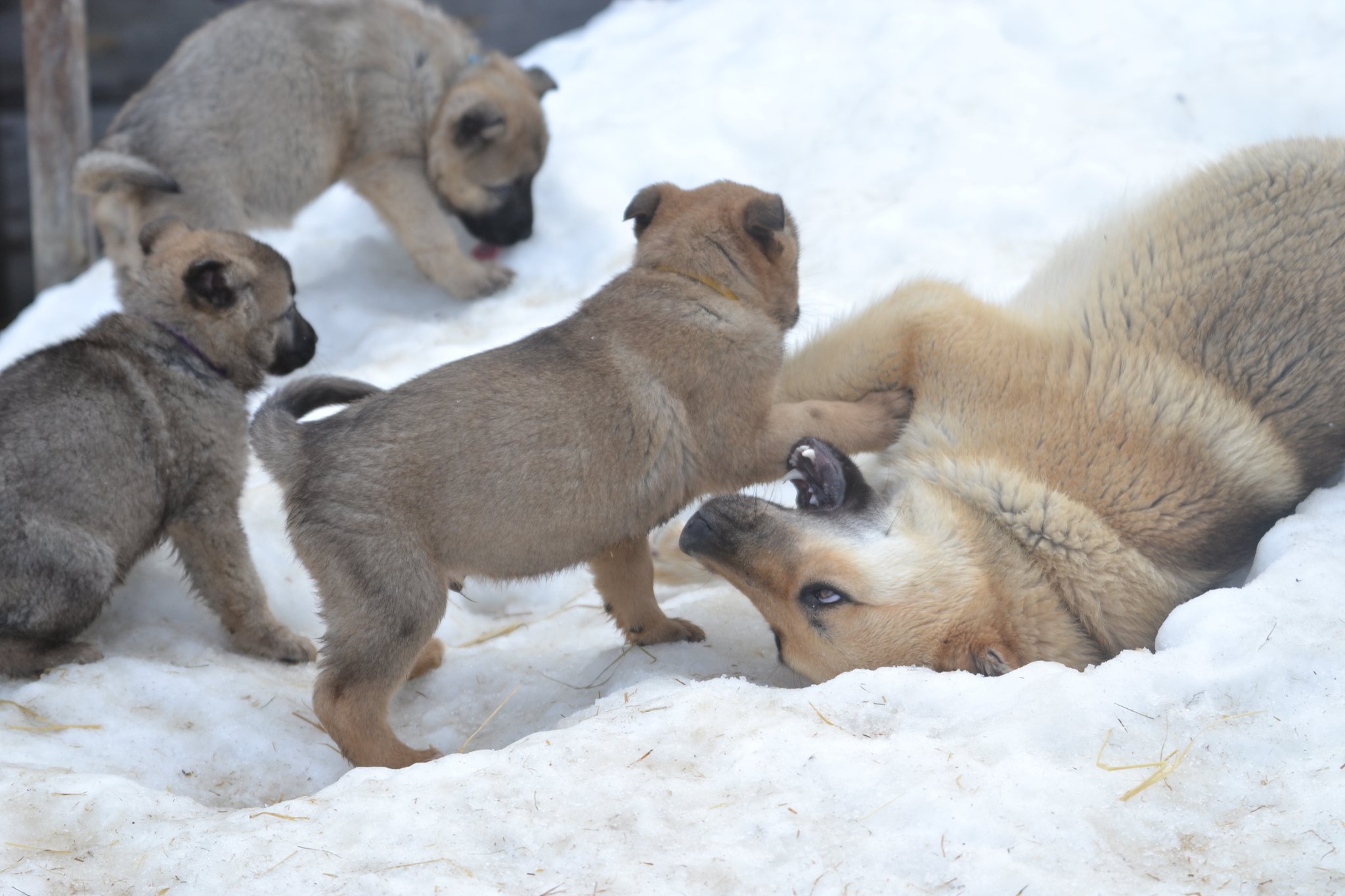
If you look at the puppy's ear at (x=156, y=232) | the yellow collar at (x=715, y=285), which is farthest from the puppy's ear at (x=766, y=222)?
the puppy's ear at (x=156, y=232)

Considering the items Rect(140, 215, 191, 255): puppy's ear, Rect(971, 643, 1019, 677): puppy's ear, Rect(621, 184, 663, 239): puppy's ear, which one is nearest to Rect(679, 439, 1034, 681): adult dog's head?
Rect(971, 643, 1019, 677): puppy's ear

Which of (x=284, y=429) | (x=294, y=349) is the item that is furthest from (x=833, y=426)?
(x=294, y=349)

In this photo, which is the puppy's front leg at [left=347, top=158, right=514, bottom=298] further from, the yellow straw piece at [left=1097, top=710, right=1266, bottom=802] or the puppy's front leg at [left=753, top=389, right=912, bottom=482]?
the yellow straw piece at [left=1097, top=710, right=1266, bottom=802]

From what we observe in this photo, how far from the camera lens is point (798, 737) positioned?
2.79m

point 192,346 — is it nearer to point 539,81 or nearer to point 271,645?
point 271,645

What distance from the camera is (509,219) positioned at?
23.7 feet

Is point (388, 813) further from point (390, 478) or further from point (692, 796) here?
point (390, 478)

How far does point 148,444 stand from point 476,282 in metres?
3.21

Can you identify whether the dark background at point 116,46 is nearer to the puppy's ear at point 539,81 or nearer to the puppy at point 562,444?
the puppy's ear at point 539,81

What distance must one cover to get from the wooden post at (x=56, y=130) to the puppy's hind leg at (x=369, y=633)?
6963 mm

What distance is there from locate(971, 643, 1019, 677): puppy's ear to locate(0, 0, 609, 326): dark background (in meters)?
8.68

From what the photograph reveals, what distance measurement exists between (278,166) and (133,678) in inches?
149

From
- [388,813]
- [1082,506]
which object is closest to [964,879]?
[388,813]

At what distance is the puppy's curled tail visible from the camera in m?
3.45
